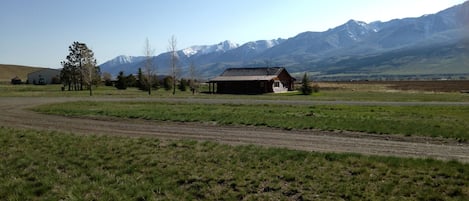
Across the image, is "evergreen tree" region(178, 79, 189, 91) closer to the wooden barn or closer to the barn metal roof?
the wooden barn

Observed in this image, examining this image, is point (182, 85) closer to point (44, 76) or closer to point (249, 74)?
point (249, 74)

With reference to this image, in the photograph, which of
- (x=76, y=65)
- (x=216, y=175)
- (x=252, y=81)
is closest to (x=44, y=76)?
(x=76, y=65)

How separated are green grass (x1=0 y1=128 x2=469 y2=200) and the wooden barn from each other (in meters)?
60.8

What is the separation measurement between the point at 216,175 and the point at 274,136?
280 inches

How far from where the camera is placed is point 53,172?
1085 centimetres

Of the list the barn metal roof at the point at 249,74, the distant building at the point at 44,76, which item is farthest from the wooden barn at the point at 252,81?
the distant building at the point at 44,76

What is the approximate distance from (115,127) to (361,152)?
→ 1212 cm

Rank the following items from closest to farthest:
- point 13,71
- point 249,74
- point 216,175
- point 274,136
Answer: point 216,175, point 274,136, point 249,74, point 13,71

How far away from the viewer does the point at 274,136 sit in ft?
56.2

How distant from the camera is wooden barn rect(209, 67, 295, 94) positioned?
74.3m

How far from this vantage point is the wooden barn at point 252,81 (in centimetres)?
7431

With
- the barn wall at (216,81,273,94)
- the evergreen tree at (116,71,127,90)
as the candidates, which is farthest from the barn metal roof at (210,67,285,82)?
the evergreen tree at (116,71,127,90)

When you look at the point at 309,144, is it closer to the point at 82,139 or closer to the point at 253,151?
the point at 253,151

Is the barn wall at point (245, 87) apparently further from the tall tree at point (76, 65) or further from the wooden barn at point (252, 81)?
the tall tree at point (76, 65)
